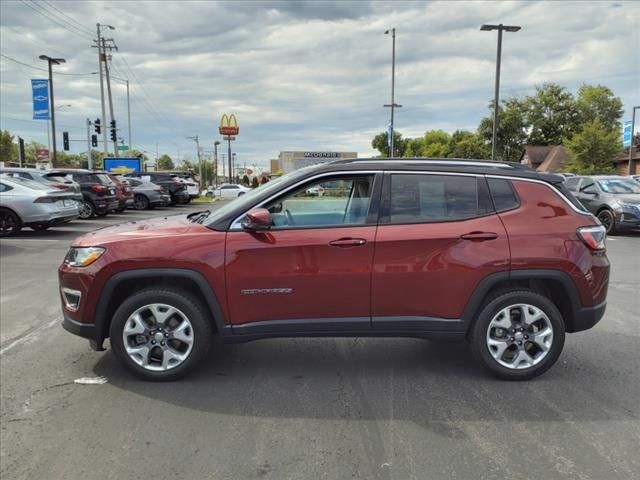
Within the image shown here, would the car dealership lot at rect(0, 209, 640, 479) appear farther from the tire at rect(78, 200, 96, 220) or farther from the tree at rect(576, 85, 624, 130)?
the tree at rect(576, 85, 624, 130)

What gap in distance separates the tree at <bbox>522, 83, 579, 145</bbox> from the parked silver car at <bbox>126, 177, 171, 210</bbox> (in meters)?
58.0

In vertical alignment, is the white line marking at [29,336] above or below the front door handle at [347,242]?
below

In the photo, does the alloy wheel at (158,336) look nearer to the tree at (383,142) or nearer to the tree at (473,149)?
the tree at (473,149)

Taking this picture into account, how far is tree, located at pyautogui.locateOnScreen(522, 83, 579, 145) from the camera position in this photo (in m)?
68.2

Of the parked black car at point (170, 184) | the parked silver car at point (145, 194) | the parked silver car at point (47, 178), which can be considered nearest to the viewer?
the parked silver car at point (47, 178)

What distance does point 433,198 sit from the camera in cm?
413

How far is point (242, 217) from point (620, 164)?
6321cm

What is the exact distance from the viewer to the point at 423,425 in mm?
3471

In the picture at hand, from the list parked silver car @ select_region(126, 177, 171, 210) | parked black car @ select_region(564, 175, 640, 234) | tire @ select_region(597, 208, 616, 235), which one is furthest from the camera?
parked silver car @ select_region(126, 177, 171, 210)

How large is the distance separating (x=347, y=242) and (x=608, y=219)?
507 inches

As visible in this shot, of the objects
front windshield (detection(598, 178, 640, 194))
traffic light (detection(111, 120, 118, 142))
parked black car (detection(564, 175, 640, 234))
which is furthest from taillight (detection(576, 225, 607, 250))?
Result: traffic light (detection(111, 120, 118, 142))

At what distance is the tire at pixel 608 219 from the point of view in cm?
1410

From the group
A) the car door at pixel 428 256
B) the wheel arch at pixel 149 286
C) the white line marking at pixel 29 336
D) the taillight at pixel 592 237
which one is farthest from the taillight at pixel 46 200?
the taillight at pixel 592 237

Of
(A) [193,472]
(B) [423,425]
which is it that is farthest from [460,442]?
(A) [193,472]
